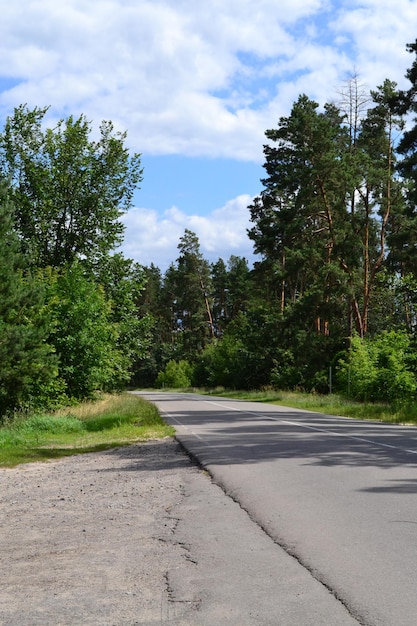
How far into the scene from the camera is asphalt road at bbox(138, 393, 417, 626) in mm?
5609

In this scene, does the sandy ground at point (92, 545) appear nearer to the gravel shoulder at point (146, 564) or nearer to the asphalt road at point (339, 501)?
the gravel shoulder at point (146, 564)

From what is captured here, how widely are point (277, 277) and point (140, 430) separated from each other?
3083 centimetres

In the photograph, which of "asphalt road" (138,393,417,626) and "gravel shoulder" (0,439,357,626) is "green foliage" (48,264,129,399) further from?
"gravel shoulder" (0,439,357,626)

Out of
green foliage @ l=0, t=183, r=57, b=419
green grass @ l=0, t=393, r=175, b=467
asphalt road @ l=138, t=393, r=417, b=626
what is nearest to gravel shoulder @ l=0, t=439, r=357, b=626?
asphalt road @ l=138, t=393, r=417, b=626

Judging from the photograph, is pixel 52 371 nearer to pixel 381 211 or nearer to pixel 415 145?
pixel 415 145

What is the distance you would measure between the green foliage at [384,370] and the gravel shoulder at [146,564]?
74.1ft

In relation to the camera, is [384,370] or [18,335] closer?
[18,335]

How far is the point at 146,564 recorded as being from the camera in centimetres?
655

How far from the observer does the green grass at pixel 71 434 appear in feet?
60.1

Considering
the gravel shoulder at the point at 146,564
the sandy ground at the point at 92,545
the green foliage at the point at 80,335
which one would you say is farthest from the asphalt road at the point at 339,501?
the green foliage at the point at 80,335

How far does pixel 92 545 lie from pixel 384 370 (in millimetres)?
27661

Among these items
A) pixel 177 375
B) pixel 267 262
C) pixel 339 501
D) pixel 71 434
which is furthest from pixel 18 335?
pixel 177 375

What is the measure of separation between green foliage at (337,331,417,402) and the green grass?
1162 cm

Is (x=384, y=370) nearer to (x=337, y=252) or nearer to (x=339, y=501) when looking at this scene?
(x=337, y=252)
